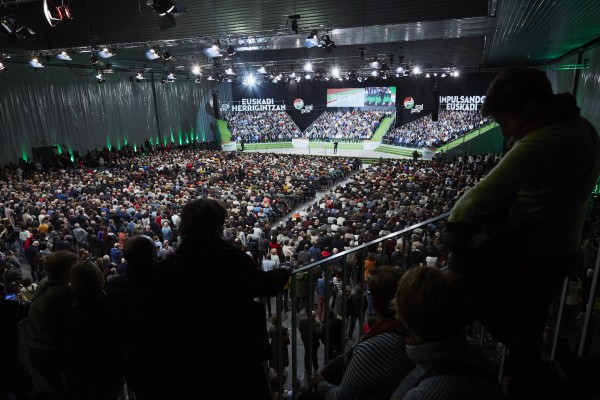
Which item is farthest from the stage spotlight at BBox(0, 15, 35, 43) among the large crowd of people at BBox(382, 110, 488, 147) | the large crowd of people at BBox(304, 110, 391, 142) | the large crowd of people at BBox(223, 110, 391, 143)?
the large crowd of people at BBox(304, 110, 391, 142)

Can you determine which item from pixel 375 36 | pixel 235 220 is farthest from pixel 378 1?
pixel 235 220

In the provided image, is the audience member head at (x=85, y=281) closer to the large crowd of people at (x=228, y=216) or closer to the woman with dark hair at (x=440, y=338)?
the large crowd of people at (x=228, y=216)

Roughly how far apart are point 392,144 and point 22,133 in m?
24.9

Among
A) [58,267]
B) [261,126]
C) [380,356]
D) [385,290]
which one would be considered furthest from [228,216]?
[261,126]

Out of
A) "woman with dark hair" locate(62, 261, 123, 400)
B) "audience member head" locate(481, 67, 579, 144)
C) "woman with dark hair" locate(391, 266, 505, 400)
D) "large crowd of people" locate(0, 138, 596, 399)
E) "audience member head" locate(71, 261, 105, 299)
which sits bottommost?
"large crowd of people" locate(0, 138, 596, 399)

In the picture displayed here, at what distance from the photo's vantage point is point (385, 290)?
170 cm

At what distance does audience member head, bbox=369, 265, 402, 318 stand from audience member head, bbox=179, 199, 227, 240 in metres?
0.74

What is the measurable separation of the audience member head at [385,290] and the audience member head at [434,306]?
1.51ft

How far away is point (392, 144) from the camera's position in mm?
31125

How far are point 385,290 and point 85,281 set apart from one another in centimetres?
163

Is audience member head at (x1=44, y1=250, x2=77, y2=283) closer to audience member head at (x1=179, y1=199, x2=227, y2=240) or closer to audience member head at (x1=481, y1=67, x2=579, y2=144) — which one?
Result: audience member head at (x1=179, y1=199, x2=227, y2=240)

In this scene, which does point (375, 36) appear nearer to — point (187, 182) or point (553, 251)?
point (187, 182)

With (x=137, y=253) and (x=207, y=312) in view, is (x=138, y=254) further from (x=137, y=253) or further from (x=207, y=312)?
(x=207, y=312)

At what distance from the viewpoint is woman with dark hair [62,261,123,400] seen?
84.3 inches
